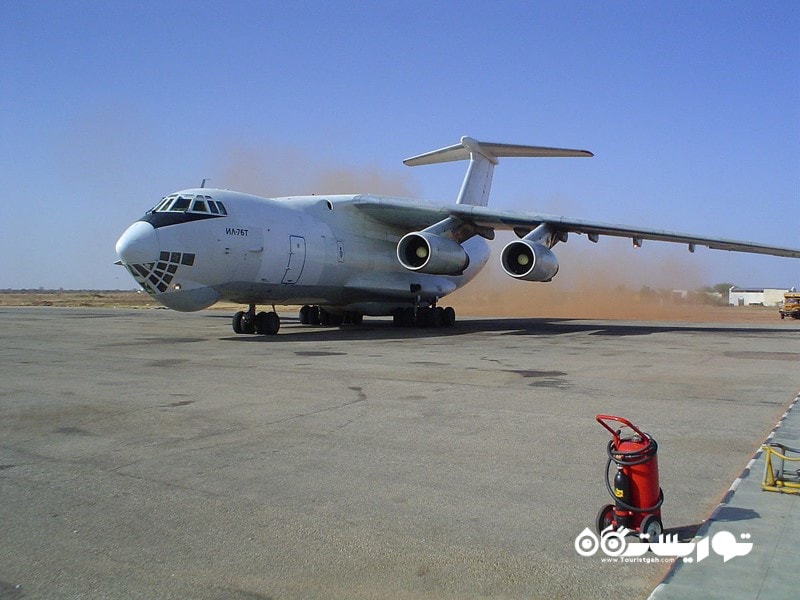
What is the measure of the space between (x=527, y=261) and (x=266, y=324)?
657 centimetres

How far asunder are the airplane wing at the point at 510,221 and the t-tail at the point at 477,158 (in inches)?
146

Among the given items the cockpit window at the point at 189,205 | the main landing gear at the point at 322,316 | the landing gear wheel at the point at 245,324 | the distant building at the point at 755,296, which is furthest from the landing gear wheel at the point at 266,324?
the distant building at the point at 755,296

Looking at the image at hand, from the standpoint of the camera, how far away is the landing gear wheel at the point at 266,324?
54.7 ft

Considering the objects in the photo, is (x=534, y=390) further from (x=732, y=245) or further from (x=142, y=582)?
(x=732, y=245)

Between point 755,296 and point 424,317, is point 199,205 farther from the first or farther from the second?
point 755,296

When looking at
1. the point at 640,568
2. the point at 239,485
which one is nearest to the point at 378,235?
→ the point at 239,485

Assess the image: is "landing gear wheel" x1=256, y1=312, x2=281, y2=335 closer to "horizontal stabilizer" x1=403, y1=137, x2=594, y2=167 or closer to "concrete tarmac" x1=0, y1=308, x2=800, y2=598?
"concrete tarmac" x1=0, y1=308, x2=800, y2=598

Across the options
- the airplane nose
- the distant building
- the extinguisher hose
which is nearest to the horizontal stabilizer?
the airplane nose

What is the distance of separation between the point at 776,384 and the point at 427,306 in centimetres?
1409

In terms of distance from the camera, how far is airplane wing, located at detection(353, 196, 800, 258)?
18094 mm

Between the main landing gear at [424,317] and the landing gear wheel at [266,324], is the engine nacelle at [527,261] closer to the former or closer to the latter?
the main landing gear at [424,317]

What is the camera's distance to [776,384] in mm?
8531

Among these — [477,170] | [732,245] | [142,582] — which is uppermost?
[477,170]

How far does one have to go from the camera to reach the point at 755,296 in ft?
254
